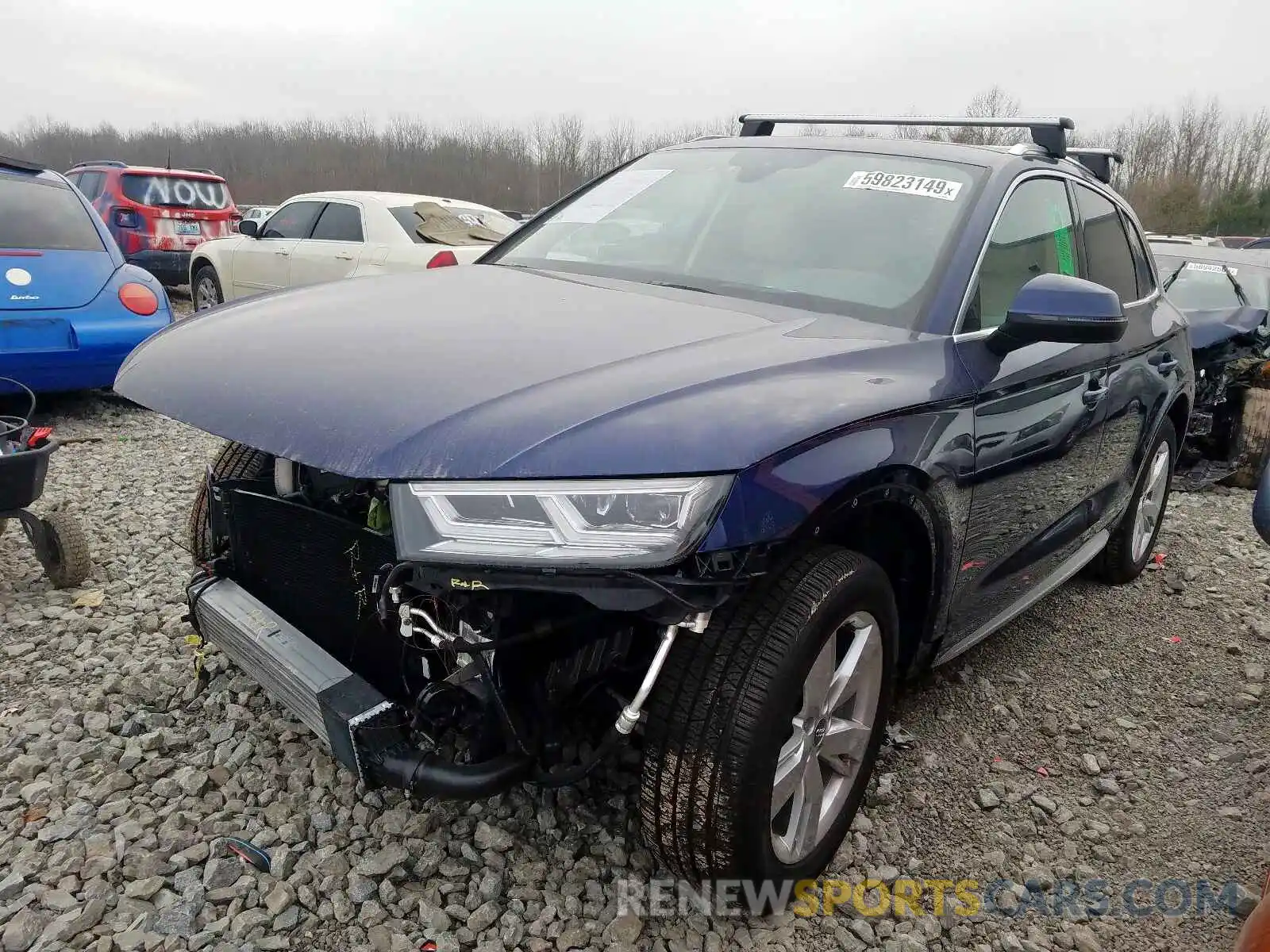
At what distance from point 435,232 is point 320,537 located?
6.06 m

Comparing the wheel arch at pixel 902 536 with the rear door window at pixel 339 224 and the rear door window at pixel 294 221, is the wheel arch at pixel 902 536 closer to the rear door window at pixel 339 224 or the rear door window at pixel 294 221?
the rear door window at pixel 339 224

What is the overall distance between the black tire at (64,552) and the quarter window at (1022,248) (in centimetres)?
311

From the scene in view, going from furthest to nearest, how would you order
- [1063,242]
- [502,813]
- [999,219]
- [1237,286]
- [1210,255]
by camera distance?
1. [1210,255]
2. [1237,286]
3. [1063,242]
4. [999,219]
5. [502,813]

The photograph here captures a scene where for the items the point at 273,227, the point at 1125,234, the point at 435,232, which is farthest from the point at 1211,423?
the point at 273,227

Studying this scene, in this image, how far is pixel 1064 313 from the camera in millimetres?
2150

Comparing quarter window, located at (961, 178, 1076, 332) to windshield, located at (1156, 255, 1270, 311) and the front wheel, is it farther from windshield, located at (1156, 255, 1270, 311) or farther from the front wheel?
the front wheel

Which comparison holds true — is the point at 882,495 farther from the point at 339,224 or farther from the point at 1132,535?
the point at 339,224

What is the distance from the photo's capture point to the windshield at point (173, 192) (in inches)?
430

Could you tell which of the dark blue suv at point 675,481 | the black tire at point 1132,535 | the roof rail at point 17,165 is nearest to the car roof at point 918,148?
the dark blue suv at point 675,481

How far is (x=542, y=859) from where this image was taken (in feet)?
6.93

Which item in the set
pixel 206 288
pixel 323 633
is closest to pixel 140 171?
pixel 206 288

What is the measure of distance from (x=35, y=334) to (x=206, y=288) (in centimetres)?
516

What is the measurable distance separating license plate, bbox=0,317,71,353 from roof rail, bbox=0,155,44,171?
1.23 m

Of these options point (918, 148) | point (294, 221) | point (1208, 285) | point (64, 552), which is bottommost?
point (64, 552)
